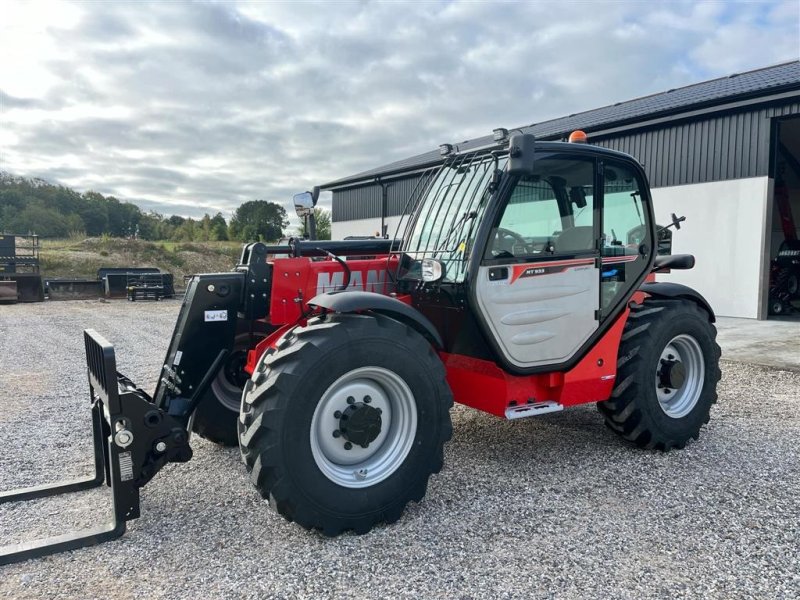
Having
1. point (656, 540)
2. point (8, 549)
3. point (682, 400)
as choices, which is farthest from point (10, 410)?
point (682, 400)

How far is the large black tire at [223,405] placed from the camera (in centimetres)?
454

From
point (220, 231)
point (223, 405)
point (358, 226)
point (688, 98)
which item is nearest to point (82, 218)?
point (220, 231)

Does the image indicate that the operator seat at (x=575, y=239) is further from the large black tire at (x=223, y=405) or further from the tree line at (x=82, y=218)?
the tree line at (x=82, y=218)

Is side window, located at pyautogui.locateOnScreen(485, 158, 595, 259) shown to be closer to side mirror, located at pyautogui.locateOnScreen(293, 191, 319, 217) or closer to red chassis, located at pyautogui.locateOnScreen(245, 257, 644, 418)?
red chassis, located at pyautogui.locateOnScreen(245, 257, 644, 418)

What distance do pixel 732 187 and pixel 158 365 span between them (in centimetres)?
1257

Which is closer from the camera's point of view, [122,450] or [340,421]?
[122,450]

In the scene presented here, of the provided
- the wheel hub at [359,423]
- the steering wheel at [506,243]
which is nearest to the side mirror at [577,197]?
the steering wheel at [506,243]

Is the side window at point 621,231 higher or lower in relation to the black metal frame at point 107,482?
higher

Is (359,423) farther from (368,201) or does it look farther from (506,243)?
(368,201)

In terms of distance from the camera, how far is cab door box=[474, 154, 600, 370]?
394 cm

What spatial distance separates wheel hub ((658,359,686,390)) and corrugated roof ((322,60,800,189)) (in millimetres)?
6355

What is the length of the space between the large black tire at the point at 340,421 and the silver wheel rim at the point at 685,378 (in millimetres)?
2342

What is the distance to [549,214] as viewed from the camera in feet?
13.8

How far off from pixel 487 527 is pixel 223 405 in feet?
7.57
